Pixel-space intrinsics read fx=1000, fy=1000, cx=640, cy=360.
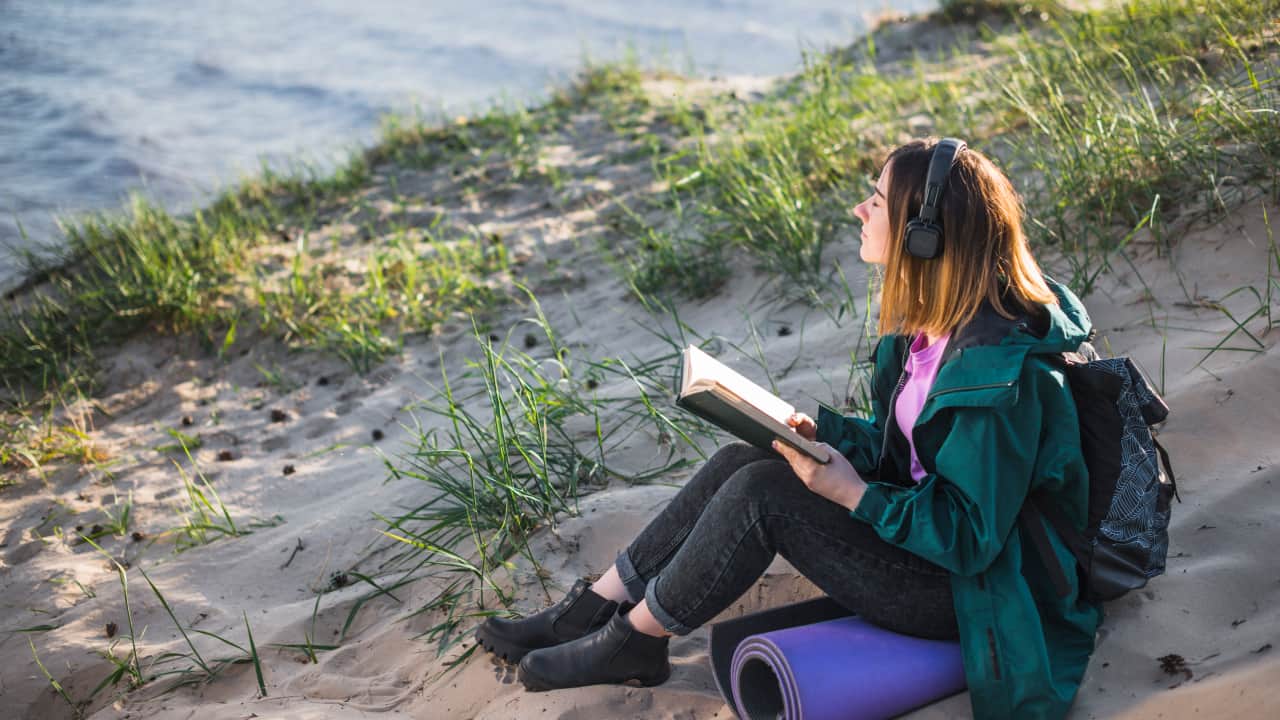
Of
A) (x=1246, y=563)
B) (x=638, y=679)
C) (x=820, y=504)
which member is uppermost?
(x=820, y=504)

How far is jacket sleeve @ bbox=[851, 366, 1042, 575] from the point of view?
2.17 meters

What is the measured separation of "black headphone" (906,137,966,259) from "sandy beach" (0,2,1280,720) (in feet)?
3.60

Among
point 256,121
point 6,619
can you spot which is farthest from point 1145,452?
point 256,121

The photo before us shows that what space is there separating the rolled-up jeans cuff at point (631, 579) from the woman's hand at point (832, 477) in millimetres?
676

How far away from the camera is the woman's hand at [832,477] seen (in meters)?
2.32

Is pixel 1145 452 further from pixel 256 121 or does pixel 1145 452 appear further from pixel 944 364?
pixel 256 121

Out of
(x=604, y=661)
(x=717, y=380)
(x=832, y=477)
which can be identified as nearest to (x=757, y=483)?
(x=832, y=477)

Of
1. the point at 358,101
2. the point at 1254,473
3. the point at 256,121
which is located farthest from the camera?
the point at 358,101

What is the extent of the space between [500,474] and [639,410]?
72 cm

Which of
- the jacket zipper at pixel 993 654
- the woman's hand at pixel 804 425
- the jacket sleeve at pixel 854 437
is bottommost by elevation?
the jacket zipper at pixel 993 654

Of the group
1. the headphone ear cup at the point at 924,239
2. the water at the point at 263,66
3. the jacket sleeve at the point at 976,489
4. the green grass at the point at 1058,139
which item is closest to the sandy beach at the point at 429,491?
the green grass at the point at 1058,139

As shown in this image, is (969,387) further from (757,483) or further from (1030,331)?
(757,483)

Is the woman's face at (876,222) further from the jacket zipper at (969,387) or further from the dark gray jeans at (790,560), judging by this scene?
the dark gray jeans at (790,560)

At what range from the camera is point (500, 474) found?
3.65 metres
